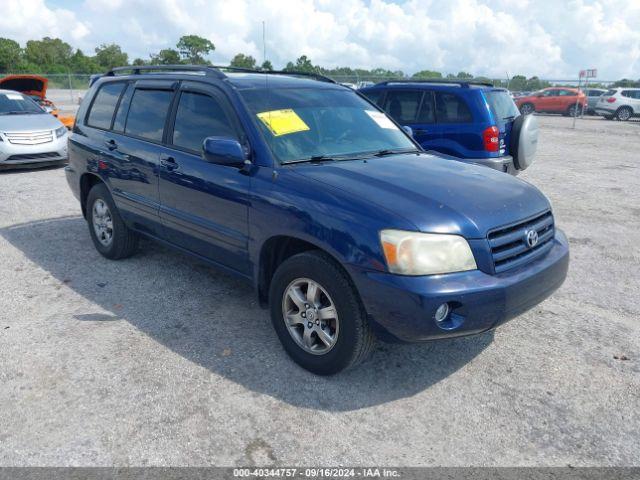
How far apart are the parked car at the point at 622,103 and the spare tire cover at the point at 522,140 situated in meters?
21.2

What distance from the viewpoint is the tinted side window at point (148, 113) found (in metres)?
4.39

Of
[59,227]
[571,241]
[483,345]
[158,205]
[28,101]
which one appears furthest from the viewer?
[28,101]

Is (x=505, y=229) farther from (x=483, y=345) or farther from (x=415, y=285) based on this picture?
(x=483, y=345)

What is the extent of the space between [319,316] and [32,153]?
8761 millimetres

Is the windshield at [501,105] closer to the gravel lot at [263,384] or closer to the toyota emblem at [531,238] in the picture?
the gravel lot at [263,384]

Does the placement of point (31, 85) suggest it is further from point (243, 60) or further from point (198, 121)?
point (243, 60)

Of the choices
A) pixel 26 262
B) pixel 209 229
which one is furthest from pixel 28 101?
pixel 209 229

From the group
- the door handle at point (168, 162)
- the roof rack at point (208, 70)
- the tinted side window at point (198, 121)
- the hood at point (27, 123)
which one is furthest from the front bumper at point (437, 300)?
the hood at point (27, 123)

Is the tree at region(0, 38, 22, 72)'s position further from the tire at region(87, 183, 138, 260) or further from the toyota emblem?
the toyota emblem

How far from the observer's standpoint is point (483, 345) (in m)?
3.70

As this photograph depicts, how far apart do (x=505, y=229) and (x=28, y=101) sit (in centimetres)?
1122

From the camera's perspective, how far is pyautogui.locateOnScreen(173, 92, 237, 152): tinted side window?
3836 mm

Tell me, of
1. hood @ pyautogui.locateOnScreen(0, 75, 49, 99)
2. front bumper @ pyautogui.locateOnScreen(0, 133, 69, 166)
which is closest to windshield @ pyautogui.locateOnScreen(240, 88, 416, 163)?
front bumper @ pyautogui.locateOnScreen(0, 133, 69, 166)

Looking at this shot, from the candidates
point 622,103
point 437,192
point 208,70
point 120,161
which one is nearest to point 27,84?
point 120,161
